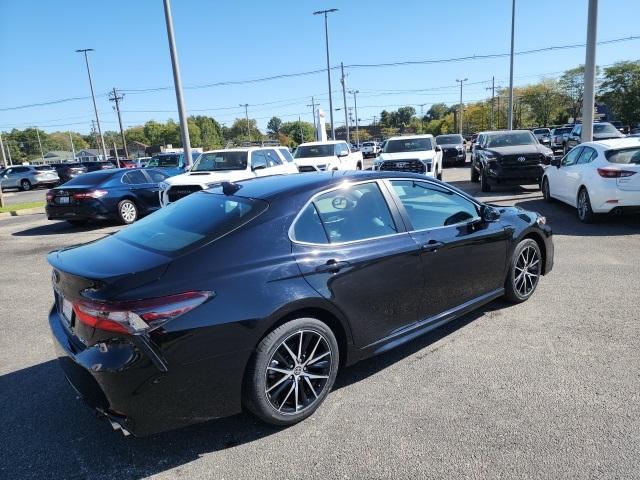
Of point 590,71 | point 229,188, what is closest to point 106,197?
point 229,188

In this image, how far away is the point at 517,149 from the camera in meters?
13.5

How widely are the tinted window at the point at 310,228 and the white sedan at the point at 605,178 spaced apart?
7.11 m

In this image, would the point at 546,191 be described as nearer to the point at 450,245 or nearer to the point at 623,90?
the point at 450,245

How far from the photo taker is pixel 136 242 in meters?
3.33

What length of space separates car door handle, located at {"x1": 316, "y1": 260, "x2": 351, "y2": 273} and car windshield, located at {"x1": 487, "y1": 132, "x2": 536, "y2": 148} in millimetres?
12824

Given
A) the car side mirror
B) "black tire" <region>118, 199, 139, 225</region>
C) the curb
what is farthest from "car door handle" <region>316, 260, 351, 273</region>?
the curb

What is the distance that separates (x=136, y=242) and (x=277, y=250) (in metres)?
1.03

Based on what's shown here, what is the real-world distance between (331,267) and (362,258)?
0.30m

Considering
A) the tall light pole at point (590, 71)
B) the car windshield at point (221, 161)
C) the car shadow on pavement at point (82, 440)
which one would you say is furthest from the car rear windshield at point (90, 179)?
the tall light pole at point (590, 71)

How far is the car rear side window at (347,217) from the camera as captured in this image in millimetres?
3334

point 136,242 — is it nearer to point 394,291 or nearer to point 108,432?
point 108,432

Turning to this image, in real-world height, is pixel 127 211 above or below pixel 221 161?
below

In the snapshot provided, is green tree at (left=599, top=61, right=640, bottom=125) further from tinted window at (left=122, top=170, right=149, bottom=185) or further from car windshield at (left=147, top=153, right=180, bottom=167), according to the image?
tinted window at (left=122, top=170, right=149, bottom=185)

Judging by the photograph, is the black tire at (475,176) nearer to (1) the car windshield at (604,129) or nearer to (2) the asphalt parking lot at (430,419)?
(1) the car windshield at (604,129)
